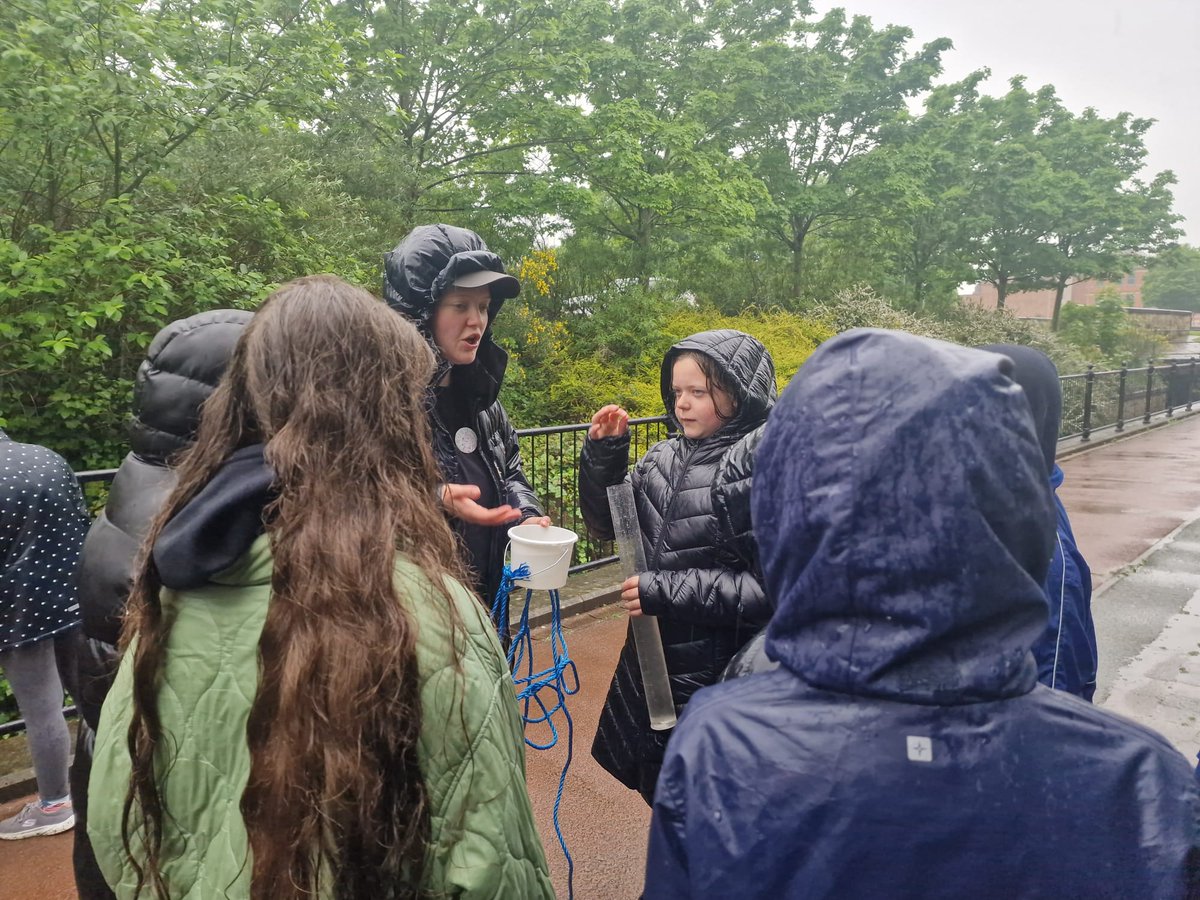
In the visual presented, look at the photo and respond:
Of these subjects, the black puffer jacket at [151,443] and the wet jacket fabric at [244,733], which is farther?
the black puffer jacket at [151,443]

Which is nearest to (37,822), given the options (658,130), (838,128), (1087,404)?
(658,130)

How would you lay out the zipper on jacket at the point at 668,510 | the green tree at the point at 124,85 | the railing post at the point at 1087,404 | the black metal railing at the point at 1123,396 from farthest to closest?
the black metal railing at the point at 1123,396 → the railing post at the point at 1087,404 → the green tree at the point at 124,85 → the zipper on jacket at the point at 668,510

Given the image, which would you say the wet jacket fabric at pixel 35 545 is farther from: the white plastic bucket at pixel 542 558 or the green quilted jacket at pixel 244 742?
the green quilted jacket at pixel 244 742

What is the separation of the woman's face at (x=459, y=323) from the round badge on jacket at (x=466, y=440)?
22 cm

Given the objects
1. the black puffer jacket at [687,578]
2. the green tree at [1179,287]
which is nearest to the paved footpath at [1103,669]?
the black puffer jacket at [687,578]

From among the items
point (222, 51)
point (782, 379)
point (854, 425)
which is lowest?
point (782, 379)

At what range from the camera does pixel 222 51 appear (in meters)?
6.53

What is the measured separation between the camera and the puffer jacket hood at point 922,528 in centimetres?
89

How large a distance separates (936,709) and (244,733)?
37.0 inches

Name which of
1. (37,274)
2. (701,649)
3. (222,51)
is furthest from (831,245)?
(701,649)

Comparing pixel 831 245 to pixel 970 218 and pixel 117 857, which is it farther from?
pixel 117 857

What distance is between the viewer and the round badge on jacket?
2.53 m

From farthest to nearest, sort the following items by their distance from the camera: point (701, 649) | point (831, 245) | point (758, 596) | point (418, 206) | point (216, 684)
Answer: point (831, 245), point (418, 206), point (701, 649), point (758, 596), point (216, 684)

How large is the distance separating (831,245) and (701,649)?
19.2m
